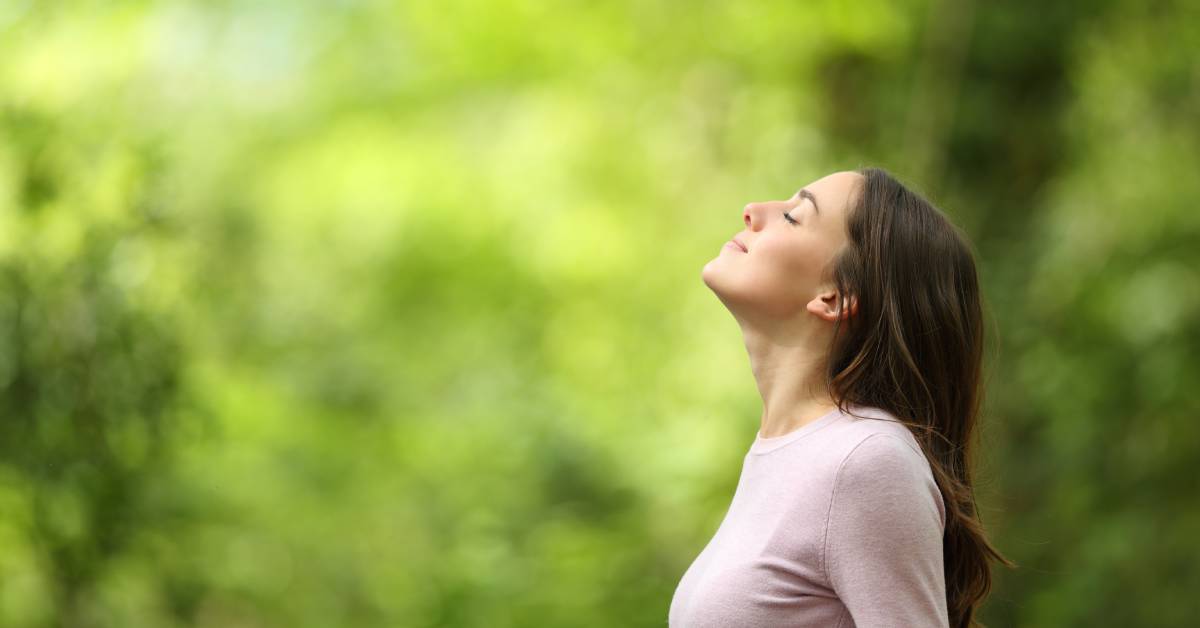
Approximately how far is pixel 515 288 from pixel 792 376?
648cm

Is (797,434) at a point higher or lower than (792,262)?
lower

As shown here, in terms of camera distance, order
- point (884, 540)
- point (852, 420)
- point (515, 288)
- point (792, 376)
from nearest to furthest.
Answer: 1. point (884, 540)
2. point (852, 420)
3. point (792, 376)
4. point (515, 288)

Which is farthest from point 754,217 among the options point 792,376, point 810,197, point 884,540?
point 884,540

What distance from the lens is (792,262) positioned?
1417 mm

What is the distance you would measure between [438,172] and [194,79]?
1.88 metres

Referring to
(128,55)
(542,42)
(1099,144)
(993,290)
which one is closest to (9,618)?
(128,55)

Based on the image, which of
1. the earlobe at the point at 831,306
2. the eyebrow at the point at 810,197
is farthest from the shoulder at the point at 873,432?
the eyebrow at the point at 810,197

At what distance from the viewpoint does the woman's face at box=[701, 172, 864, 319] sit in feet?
4.65

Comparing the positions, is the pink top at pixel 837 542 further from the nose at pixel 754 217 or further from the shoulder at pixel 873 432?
the nose at pixel 754 217

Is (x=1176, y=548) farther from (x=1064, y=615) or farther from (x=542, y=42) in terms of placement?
(x=542, y=42)

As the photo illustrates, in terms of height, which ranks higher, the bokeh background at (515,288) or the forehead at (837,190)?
the forehead at (837,190)

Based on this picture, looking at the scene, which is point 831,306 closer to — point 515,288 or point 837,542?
point 837,542

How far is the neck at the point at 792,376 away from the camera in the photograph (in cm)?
142

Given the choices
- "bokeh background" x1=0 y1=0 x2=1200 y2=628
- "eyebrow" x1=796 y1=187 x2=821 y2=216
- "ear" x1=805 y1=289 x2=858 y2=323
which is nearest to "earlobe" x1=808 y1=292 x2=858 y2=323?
"ear" x1=805 y1=289 x2=858 y2=323
